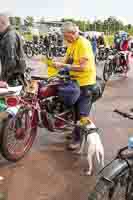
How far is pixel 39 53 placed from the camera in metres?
23.8

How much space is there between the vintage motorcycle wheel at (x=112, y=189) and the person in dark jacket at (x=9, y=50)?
267cm

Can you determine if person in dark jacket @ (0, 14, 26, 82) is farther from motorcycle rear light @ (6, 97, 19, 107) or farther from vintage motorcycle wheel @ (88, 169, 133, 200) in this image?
vintage motorcycle wheel @ (88, 169, 133, 200)

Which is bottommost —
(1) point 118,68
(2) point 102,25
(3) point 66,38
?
(2) point 102,25

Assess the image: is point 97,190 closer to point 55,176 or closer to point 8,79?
point 55,176

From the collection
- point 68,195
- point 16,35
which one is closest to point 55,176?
point 68,195

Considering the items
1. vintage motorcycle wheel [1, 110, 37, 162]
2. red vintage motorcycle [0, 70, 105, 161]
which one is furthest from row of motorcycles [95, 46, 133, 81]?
vintage motorcycle wheel [1, 110, 37, 162]

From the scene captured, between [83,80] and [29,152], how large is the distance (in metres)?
1.23

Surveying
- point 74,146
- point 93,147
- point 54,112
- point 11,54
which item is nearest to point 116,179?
point 93,147

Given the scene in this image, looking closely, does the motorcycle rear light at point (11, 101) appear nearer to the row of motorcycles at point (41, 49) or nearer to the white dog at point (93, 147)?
the white dog at point (93, 147)

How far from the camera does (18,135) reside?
487 cm

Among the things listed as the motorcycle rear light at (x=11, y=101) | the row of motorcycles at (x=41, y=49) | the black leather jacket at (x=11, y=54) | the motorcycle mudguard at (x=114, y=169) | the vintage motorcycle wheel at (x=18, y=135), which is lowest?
the row of motorcycles at (x=41, y=49)

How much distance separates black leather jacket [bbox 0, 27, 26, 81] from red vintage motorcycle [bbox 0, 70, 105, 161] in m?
0.23

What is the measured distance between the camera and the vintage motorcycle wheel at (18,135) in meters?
4.54

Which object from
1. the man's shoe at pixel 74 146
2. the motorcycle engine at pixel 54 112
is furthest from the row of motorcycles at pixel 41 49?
the man's shoe at pixel 74 146
